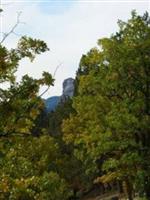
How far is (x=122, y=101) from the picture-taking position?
1668 inches

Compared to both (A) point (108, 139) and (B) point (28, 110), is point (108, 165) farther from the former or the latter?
(B) point (28, 110)

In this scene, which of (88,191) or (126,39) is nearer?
(126,39)

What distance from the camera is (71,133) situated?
49719 mm

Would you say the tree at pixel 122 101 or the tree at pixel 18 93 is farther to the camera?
the tree at pixel 122 101

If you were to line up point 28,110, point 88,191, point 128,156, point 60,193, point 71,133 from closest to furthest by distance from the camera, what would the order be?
1. point 28,110
2. point 128,156
3. point 60,193
4. point 71,133
5. point 88,191

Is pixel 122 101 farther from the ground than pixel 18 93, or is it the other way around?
pixel 122 101

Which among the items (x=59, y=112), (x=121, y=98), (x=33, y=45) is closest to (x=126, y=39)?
(x=121, y=98)

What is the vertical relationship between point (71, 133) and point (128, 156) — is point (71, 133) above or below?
above

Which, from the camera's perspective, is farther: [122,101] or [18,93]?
[122,101]

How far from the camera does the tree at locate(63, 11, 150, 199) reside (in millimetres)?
41438

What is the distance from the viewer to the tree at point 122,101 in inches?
1631

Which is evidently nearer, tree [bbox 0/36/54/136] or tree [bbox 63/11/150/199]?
tree [bbox 0/36/54/136]

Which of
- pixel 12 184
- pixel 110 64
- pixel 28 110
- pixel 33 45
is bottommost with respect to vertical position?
pixel 12 184

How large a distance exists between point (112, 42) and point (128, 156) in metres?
8.62
